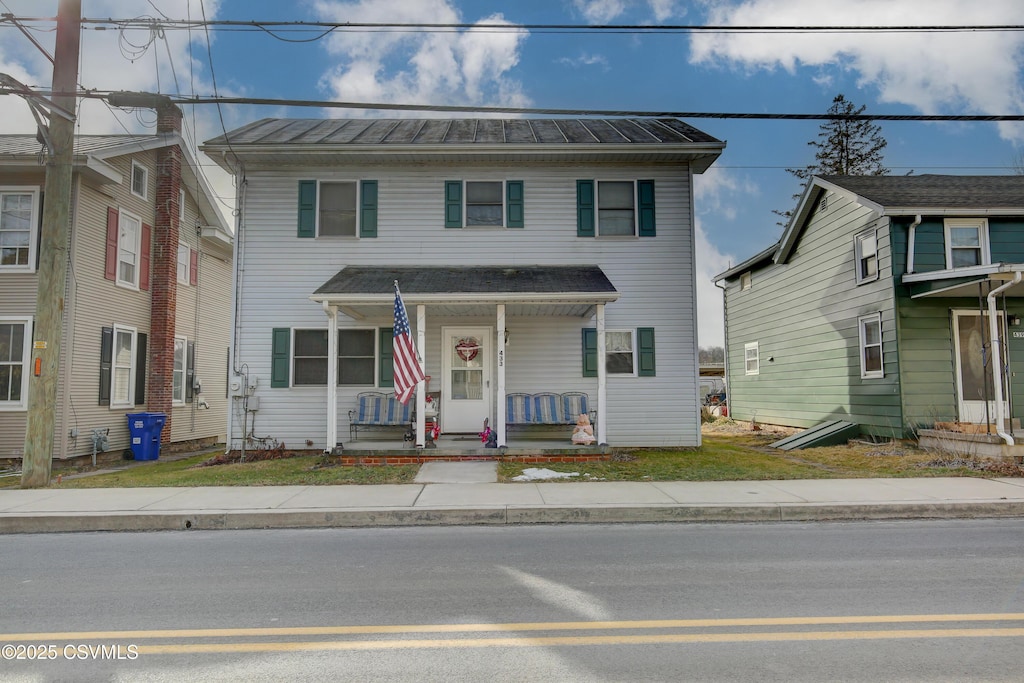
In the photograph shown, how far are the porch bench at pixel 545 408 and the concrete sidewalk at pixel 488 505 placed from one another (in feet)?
12.9

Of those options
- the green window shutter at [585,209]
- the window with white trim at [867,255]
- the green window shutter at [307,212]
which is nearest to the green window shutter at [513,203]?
the green window shutter at [585,209]

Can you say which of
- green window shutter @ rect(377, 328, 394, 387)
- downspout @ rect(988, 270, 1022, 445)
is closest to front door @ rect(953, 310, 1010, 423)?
downspout @ rect(988, 270, 1022, 445)

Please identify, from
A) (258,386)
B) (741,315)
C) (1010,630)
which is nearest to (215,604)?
(1010,630)

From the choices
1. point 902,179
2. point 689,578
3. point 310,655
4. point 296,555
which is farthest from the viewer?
point 902,179

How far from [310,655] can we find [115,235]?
1438 cm

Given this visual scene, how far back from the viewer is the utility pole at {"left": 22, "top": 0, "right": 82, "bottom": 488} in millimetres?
9914

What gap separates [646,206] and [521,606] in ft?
36.7

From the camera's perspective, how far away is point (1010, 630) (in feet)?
13.7

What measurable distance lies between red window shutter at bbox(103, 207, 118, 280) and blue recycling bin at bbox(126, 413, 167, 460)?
10.6 ft

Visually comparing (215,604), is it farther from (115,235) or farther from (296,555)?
(115,235)

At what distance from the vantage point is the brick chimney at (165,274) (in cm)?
1628

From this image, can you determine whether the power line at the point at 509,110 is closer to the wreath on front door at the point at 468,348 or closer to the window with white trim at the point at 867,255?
the window with white trim at the point at 867,255

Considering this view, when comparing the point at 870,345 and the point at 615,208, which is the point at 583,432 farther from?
the point at 870,345

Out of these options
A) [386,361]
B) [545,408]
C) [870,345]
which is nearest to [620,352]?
[545,408]
